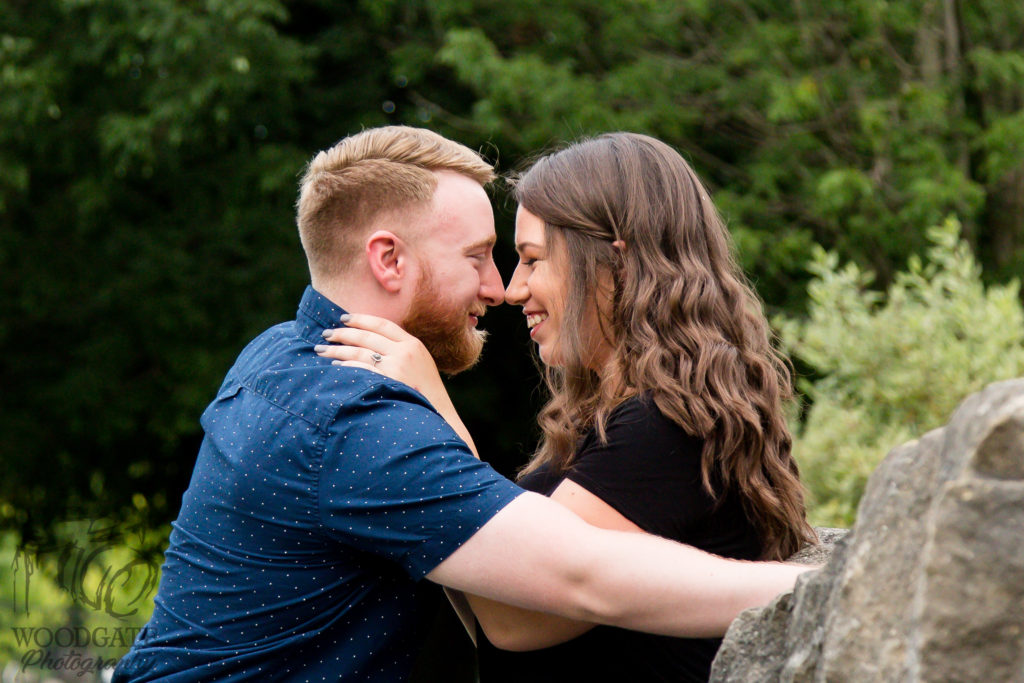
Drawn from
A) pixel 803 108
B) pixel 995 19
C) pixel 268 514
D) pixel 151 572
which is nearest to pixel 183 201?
pixel 151 572

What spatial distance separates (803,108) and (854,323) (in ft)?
8.42

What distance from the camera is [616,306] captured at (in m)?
2.50

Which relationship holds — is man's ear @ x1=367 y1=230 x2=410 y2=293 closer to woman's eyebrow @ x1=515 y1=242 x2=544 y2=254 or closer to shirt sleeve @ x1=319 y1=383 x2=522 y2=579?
woman's eyebrow @ x1=515 y1=242 x2=544 y2=254

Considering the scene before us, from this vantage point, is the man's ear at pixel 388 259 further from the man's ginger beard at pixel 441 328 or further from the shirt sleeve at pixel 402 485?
the shirt sleeve at pixel 402 485

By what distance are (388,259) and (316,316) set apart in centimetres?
23

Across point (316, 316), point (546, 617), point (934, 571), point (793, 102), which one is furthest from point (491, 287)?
point (793, 102)

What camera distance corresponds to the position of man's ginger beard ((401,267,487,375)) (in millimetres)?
2762

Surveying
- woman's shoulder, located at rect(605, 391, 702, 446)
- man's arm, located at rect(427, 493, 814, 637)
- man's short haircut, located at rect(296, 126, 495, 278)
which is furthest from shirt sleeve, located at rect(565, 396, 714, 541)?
man's short haircut, located at rect(296, 126, 495, 278)

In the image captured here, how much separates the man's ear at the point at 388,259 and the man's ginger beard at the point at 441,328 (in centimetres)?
6

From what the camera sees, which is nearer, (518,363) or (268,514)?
(268,514)

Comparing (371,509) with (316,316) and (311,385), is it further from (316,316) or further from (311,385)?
(316,316)

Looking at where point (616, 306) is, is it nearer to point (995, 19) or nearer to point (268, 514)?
point (268, 514)

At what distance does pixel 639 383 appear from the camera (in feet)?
7.57

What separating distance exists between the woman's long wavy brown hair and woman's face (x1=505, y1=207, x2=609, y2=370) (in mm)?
21
